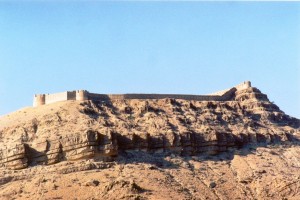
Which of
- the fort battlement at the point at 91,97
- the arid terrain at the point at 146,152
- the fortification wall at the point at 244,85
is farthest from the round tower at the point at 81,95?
the fortification wall at the point at 244,85

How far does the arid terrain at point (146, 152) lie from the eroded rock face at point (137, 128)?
0.10 metres

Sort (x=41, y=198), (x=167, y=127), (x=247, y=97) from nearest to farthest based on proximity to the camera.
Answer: (x=41, y=198), (x=167, y=127), (x=247, y=97)

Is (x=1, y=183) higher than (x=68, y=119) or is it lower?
lower

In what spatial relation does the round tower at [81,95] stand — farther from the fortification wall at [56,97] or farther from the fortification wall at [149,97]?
the fortification wall at [56,97]

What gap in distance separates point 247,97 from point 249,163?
48.8ft

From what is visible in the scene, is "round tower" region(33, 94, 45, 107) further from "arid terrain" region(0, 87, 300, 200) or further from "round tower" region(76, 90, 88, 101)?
"round tower" region(76, 90, 88, 101)

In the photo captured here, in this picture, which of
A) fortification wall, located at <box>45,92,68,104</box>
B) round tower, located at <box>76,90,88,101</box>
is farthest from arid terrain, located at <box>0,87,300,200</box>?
fortification wall, located at <box>45,92,68,104</box>

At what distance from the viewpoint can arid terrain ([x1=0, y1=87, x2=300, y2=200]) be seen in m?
58.1

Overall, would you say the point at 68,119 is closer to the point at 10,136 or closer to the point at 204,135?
the point at 10,136

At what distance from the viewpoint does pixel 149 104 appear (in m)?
73.9

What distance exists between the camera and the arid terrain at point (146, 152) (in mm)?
58062

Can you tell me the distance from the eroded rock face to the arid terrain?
0.10 metres

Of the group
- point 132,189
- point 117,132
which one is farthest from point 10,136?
point 132,189

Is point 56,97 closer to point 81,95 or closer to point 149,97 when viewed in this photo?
point 81,95
